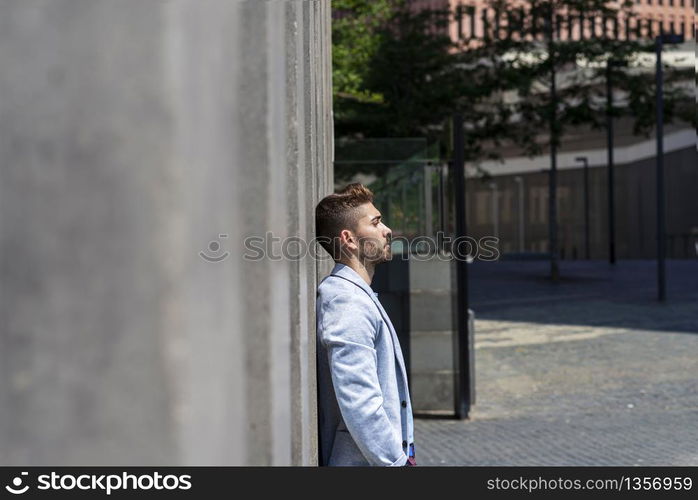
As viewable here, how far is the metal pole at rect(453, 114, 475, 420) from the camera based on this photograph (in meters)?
9.41

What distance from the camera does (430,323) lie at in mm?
9852

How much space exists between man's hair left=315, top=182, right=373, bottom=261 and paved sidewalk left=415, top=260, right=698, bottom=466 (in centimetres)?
448

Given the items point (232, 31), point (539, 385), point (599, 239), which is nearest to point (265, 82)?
point (232, 31)

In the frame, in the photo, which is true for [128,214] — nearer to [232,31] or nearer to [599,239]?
[232,31]

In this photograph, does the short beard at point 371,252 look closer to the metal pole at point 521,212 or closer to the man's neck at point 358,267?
the man's neck at point 358,267

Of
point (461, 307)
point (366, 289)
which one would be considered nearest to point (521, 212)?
point (461, 307)

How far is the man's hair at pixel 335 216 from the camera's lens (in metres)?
3.19

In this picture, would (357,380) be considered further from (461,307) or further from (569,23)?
(569,23)

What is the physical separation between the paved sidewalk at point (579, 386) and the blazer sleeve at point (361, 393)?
468 cm

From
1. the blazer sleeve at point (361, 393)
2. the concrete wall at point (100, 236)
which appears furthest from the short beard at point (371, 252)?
the concrete wall at point (100, 236)

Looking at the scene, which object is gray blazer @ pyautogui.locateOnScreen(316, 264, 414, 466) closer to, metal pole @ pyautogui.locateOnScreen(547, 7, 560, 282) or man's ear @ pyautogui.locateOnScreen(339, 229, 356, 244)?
man's ear @ pyautogui.locateOnScreen(339, 229, 356, 244)

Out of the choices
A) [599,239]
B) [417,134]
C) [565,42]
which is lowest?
[599,239]

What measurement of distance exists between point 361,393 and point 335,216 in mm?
641
